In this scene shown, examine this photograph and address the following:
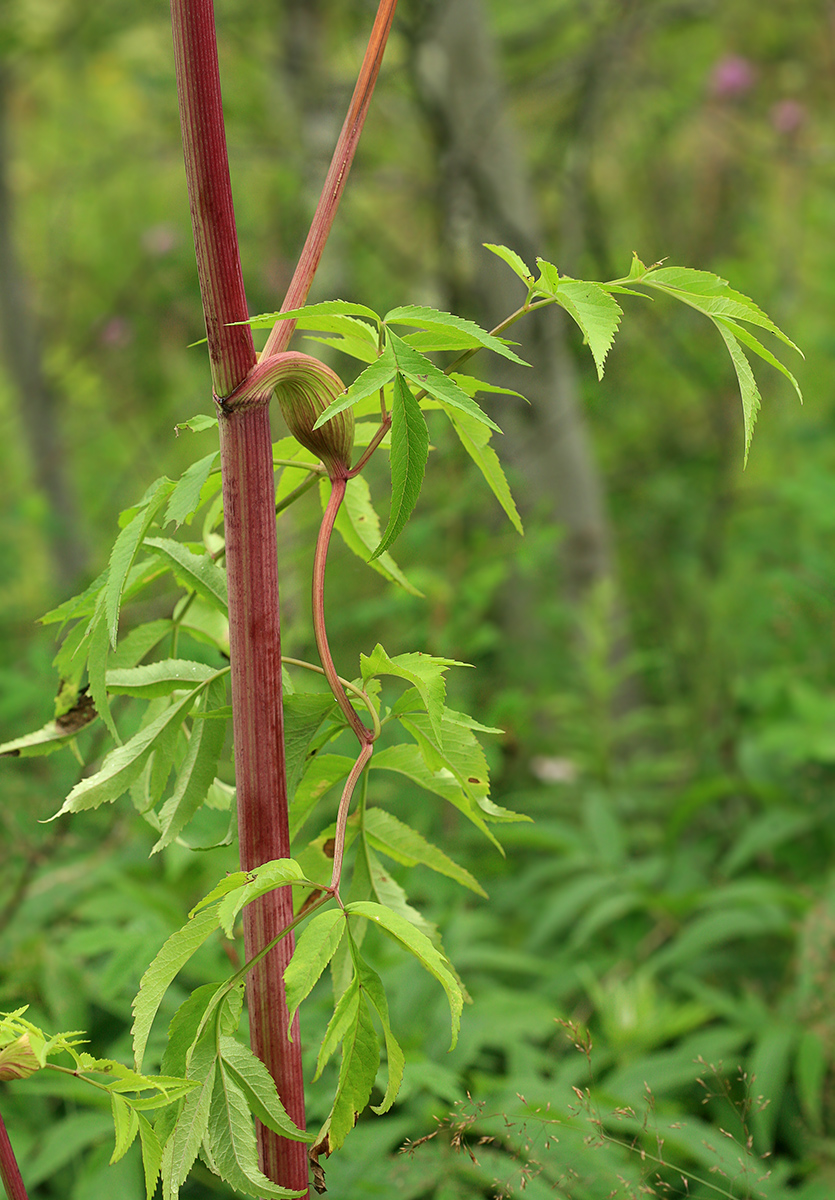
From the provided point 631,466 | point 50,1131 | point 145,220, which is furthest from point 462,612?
point 145,220

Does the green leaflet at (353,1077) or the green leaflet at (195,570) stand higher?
the green leaflet at (195,570)

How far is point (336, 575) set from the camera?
276 centimetres

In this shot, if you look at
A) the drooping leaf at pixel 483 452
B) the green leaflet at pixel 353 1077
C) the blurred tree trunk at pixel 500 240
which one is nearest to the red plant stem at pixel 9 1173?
the green leaflet at pixel 353 1077

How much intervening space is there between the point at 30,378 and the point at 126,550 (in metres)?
2.54

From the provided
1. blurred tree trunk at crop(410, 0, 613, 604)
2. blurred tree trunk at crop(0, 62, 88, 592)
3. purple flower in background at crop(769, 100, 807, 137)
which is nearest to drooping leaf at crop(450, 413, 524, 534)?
blurred tree trunk at crop(410, 0, 613, 604)

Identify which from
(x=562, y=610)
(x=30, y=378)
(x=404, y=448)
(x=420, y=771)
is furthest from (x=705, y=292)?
(x=30, y=378)

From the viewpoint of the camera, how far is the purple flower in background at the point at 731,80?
3.01 m

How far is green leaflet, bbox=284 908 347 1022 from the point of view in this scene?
0.38m

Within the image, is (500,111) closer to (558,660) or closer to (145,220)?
(558,660)

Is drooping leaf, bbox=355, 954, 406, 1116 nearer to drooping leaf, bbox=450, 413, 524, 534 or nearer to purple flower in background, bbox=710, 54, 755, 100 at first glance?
drooping leaf, bbox=450, 413, 524, 534

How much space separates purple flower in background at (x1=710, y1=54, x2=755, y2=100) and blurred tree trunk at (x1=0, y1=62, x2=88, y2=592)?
2.18 m

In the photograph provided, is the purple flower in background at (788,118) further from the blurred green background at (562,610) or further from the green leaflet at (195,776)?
the green leaflet at (195,776)

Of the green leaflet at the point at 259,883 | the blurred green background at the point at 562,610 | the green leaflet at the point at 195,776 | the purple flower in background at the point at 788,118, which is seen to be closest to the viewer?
the green leaflet at the point at 259,883

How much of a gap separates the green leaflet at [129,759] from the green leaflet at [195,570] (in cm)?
5
